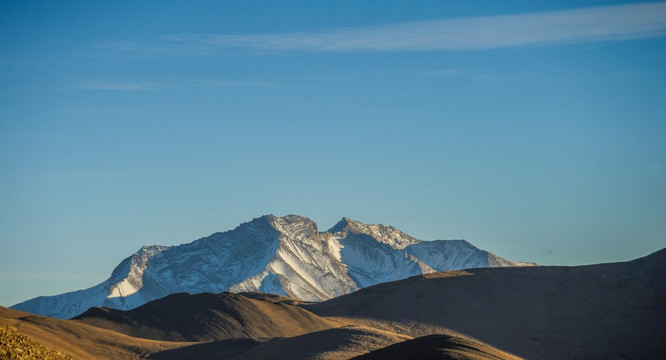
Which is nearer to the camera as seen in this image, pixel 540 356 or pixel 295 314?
pixel 540 356

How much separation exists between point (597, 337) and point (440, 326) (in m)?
18.6

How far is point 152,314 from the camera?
124m

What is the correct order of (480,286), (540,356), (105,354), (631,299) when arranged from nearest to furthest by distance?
(105,354)
(540,356)
(631,299)
(480,286)

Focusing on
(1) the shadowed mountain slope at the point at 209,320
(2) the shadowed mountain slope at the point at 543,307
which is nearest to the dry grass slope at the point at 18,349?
(2) the shadowed mountain slope at the point at 543,307

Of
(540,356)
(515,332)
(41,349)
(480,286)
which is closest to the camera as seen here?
(41,349)

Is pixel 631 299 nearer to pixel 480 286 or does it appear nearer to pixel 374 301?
pixel 480 286

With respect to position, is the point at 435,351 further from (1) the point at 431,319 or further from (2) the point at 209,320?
(2) the point at 209,320

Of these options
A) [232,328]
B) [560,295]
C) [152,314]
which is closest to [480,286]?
[560,295]

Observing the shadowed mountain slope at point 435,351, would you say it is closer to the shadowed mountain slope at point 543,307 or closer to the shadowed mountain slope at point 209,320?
the shadowed mountain slope at point 543,307

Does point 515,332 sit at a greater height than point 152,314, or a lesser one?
lesser

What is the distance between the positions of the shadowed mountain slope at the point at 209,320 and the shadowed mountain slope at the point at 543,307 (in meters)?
8.93

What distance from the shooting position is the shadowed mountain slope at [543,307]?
107375mm

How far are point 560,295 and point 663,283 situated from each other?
13195 millimetres

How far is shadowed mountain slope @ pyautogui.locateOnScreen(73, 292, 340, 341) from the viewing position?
116875 mm
